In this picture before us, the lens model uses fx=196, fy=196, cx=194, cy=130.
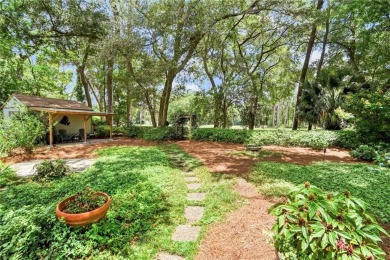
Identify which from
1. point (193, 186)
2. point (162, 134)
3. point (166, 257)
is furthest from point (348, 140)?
point (162, 134)

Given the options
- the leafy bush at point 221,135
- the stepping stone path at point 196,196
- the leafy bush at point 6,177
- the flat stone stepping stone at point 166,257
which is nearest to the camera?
the flat stone stepping stone at point 166,257

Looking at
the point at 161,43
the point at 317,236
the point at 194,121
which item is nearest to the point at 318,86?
the point at 194,121

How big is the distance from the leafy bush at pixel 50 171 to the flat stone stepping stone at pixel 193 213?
435cm

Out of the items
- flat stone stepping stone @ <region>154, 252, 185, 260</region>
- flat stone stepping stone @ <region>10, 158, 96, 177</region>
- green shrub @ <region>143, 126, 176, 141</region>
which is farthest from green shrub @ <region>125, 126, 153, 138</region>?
flat stone stepping stone @ <region>154, 252, 185, 260</region>

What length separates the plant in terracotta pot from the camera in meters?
2.81

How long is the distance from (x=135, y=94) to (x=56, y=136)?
6.36 m

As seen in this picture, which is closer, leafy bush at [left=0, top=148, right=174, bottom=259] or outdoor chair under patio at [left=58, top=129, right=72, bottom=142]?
leafy bush at [left=0, top=148, right=174, bottom=259]

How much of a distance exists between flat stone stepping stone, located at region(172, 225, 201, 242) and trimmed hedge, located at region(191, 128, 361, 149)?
8.15 meters

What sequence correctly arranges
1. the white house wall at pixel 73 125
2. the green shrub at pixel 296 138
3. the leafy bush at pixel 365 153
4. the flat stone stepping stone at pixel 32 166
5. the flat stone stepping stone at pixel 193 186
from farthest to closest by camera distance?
the white house wall at pixel 73 125, the green shrub at pixel 296 138, the leafy bush at pixel 365 153, the flat stone stepping stone at pixel 32 166, the flat stone stepping stone at pixel 193 186

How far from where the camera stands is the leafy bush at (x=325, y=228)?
1.48 m

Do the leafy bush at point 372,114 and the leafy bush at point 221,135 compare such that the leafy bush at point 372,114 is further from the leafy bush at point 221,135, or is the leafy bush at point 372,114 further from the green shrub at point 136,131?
the green shrub at point 136,131

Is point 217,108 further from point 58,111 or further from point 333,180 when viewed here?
point 333,180

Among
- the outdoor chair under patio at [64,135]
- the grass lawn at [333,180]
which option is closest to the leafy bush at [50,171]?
the grass lawn at [333,180]

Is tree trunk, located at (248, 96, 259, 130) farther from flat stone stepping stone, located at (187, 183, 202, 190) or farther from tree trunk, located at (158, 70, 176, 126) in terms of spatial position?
flat stone stepping stone, located at (187, 183, 202, 190)
